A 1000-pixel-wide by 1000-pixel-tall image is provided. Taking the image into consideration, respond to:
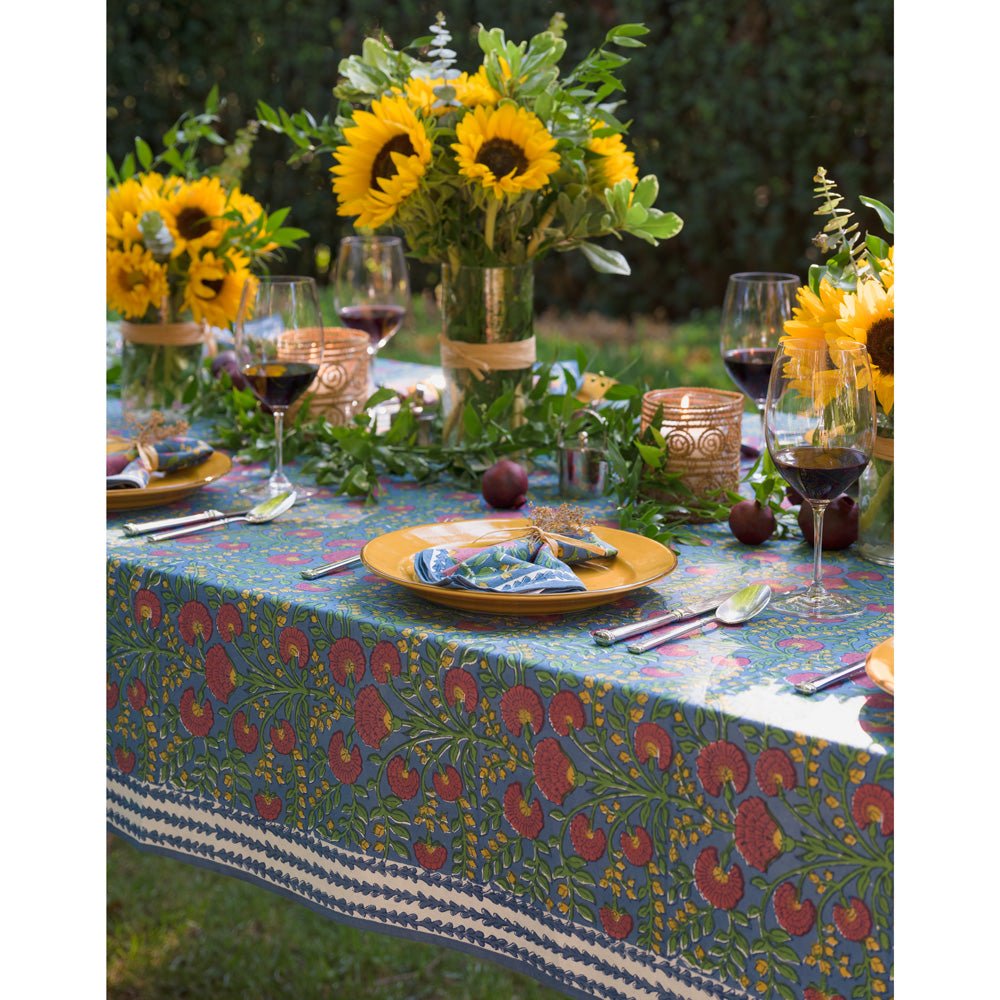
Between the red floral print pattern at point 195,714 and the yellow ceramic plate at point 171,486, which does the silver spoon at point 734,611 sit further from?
the yellow ceramic plate at point 171,486

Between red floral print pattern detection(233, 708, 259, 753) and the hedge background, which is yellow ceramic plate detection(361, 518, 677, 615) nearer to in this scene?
red floral print pattern detection(233, 708, 259, 753)

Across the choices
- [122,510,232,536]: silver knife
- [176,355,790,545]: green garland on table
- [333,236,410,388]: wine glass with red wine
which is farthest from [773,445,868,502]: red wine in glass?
[333,236,410,388]: wine glass with red wine

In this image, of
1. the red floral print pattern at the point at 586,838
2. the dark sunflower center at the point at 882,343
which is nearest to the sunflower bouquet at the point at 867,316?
the dark sunflower center at the point at 882,343

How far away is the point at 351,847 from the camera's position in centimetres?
118

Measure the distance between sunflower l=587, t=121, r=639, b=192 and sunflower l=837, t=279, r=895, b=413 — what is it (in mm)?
530

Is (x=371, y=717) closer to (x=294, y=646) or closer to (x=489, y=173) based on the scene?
(x=294, y=646)

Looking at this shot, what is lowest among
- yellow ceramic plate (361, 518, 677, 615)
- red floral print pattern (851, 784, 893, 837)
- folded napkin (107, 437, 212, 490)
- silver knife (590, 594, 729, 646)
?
red floral print pattern (851, 784, 893, 837)

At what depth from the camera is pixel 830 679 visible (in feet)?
3.26

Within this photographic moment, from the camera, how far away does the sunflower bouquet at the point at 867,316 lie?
1.21m

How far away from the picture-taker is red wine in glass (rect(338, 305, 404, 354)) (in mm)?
2010

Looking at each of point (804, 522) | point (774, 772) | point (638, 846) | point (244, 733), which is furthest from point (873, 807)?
point (244, 733)

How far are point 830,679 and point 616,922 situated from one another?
26cm

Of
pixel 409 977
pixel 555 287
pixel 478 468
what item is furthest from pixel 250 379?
pixel 555 287
